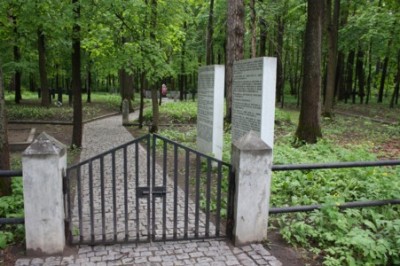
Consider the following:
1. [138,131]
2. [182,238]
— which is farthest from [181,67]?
[182,238]

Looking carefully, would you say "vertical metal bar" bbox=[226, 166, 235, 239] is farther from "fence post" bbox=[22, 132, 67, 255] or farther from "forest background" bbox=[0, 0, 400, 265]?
"fence post" bbox=[22, 132, 67, 255]

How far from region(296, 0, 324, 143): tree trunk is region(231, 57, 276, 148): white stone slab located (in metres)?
3.50

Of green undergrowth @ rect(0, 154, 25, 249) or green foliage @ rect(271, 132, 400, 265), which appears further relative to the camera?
green undergrowth @ rect(0, 154, 25, 249)

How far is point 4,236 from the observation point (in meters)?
4.42

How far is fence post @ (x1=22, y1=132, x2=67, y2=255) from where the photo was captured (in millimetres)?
4078

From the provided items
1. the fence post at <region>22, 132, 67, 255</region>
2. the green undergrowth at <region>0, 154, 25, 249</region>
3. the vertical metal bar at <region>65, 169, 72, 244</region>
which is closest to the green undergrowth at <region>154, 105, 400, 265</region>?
the vertical metal bar at <region>65, 169, 72, 244</region>

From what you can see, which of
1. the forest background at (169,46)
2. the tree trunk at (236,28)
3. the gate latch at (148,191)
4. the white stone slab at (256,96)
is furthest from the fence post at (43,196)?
the tree trunk at (236,28)

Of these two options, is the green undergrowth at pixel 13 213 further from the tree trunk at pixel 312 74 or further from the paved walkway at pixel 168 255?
the tree trunk at pixel 312 74

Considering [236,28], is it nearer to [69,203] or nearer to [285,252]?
[285,252]

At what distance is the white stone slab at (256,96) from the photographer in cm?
675

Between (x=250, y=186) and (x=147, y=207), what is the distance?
55.2 inches

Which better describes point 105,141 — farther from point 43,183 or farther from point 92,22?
point 43,183

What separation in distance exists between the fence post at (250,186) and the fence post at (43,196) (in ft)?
7.07

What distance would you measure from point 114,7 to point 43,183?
7101 millimetres
